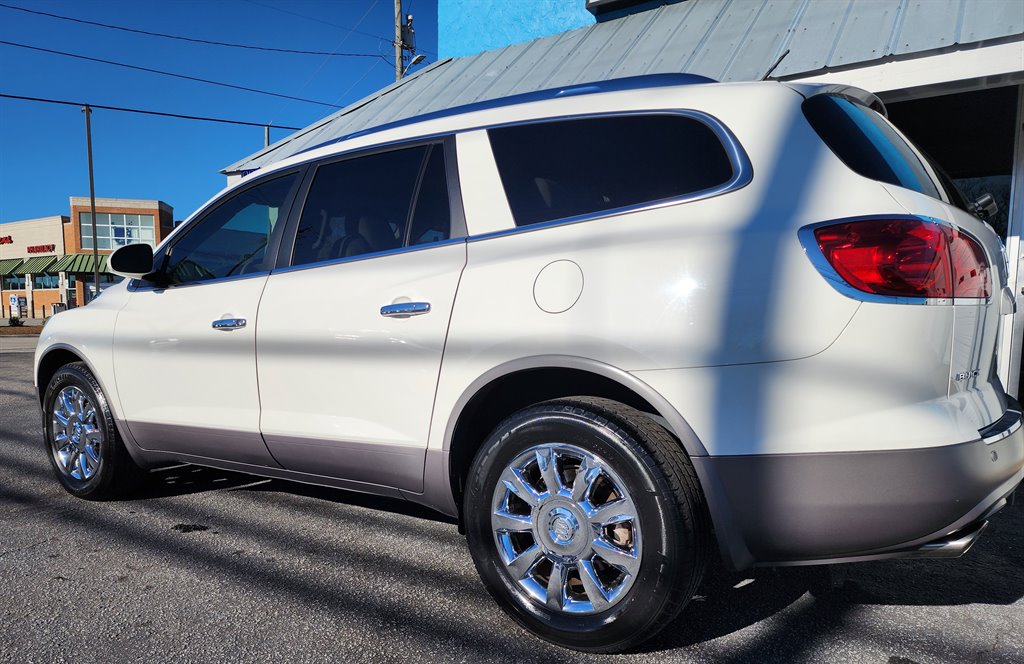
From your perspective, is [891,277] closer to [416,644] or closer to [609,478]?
[609,478]

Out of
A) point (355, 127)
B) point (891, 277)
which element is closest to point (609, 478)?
point (891, 277)

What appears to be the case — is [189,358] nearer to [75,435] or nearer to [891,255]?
[75,435]

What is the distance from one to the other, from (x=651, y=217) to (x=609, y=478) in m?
0.80

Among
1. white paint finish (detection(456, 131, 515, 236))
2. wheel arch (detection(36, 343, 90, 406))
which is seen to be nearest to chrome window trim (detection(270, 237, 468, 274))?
white paint finish (detection(456, 131, 515, 236))

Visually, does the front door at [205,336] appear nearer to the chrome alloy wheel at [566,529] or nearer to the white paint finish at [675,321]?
the white paint finish at [675,321]

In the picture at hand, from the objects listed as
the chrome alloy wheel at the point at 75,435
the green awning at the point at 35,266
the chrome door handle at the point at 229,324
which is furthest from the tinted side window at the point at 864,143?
the green awning at the point at 35,266

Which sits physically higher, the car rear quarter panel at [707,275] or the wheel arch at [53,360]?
the car rear quarter panel at [707,275]

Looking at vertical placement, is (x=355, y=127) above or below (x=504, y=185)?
above

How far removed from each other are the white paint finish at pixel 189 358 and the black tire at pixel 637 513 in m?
1.38

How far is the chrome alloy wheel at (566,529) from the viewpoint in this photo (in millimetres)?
2139

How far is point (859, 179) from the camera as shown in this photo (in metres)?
1.98

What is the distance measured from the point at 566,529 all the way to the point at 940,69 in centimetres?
494

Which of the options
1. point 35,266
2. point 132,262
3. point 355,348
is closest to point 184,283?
point 132,262

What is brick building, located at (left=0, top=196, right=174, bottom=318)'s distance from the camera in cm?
5194
